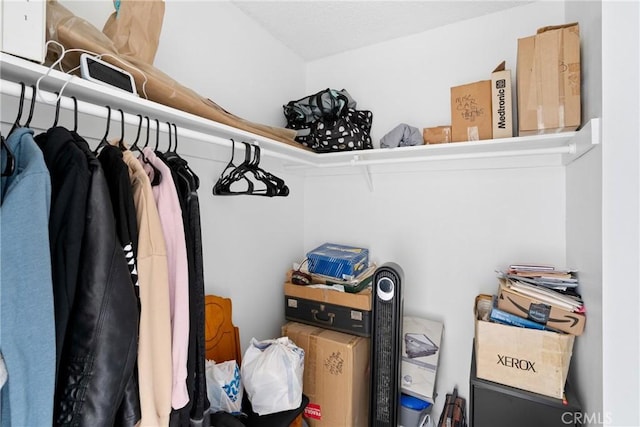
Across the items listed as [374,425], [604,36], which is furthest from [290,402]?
[604,36]

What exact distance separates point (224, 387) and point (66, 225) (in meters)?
0.91

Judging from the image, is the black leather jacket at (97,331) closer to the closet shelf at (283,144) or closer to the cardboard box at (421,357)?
the closet shelf at (283,144)

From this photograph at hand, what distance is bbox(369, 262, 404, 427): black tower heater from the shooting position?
144 cm

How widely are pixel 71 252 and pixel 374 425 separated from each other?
4.95 ft

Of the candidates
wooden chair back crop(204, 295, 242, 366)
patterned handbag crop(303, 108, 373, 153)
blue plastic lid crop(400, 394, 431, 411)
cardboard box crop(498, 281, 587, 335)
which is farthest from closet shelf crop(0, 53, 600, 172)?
blue plastic lid crop(400, 394, 431, 411)

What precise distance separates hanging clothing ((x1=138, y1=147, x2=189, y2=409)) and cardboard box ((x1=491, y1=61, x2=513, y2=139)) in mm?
1471

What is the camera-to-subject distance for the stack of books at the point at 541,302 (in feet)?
3.86

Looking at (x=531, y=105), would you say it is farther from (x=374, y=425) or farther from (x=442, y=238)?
(x=374, y=425)

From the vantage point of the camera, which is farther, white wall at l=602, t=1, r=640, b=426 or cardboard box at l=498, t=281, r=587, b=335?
cardboard box at l=498, t=281, r=587, b=335

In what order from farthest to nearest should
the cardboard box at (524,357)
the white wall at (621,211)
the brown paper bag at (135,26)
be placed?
the cardboard box at (524,357) < the brown paper bag at (135,26) < the white wall at (621,211)

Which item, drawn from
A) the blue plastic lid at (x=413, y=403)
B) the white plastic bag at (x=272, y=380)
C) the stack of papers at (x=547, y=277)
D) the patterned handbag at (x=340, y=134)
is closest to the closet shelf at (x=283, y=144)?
the patterned handbag at (x=340, y=134)

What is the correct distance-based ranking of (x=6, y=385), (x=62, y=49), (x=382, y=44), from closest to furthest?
(x=6, y=385) → (x=62, y=49) → (x=382, y=44)

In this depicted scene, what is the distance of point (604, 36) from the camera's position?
98 centimetres

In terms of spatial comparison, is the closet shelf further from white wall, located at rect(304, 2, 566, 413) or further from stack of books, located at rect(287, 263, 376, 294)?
stack of books, located at rect(287, 263, 376, 294)
